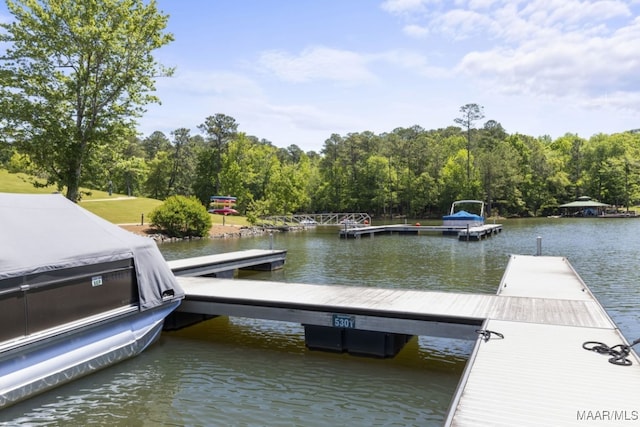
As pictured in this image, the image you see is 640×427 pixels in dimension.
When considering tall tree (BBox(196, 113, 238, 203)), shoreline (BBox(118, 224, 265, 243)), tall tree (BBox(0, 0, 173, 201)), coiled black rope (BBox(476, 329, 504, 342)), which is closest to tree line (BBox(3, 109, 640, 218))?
tall tree (BBox(196, 113, 238, 203))

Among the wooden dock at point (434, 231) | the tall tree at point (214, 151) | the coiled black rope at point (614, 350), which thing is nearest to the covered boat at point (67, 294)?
the coiled black rope at point (614, 350)

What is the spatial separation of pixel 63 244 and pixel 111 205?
4410cm

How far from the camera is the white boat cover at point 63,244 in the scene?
787 centimetres

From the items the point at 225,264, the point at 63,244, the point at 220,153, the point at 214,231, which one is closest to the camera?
the point at 63,244

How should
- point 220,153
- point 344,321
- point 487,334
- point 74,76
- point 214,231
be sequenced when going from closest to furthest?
point 487,334 < point 344,321 < point 74,76 < point 214,231 < point 220,153

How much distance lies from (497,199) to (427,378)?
77160 mm

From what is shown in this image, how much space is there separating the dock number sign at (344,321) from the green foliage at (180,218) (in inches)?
1228

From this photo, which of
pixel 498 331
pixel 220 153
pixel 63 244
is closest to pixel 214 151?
pixel 220 153

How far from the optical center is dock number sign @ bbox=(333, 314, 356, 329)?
965 centimetres

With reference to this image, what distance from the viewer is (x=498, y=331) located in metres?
8.18

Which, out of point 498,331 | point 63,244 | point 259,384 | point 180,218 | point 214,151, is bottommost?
point 259,384

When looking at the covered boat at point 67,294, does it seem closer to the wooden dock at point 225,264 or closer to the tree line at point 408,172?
the wooden dock at point 225,264

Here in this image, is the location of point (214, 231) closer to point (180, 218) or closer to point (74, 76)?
point (180, 218)

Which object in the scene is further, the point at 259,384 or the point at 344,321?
the point at 344,321
